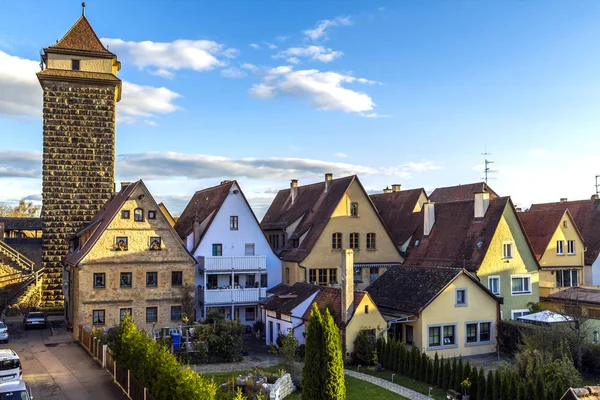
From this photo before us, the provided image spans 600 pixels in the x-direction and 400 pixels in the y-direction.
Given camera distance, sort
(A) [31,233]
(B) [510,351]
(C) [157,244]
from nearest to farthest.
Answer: (B) [510,351] < (C) [157,244] < (A) [31,233]

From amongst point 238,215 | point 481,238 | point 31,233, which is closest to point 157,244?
point 238,215

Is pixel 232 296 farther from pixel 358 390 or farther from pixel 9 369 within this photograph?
pixel 9 369

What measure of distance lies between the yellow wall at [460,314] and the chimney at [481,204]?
7.72 meters

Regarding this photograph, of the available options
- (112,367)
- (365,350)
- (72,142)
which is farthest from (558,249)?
(72,142)

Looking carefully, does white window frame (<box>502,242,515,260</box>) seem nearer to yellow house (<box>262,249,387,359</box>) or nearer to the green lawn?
yellow house (<box>262,249,387,359</box>)

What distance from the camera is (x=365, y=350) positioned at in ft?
97.6

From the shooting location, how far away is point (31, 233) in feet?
196

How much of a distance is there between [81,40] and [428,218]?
31249mm

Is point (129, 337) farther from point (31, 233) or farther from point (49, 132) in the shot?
point (31, 233)

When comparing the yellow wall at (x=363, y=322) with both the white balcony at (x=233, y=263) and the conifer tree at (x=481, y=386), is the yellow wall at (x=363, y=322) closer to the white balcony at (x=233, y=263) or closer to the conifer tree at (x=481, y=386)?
the conifer tree at (x=481, y=386)

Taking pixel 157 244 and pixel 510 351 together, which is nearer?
pixel 510 351

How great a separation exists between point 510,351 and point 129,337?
72.4ft

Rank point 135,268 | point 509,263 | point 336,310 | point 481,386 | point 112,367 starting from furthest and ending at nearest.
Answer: point 509,263
point 135,268
point 336,310
point 112,367
point 481,386

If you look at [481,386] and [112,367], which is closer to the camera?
[481,386]
